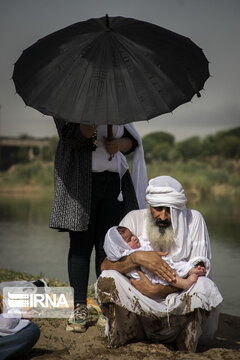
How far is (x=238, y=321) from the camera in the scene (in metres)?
5.30

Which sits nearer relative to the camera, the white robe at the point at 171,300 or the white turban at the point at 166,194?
the white robe at the point at 171,300

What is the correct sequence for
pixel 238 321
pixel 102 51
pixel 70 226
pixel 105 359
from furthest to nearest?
1. pixel 238 321
2. pixel 70 226
3. pixel 102 51
4. pixel 105 359

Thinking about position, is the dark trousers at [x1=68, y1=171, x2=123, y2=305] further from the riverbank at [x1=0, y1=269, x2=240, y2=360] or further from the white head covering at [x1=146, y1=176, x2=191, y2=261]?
the white head covering at [x1=146, y1=176, x2=191, y2=261]

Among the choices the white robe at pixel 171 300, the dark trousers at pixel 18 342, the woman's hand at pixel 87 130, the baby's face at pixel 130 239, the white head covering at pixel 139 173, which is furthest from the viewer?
the white head covering at pixel 139 173

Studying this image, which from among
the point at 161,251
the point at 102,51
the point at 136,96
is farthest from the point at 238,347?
the point at 102,51

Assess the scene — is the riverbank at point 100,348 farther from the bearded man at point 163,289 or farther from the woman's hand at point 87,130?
the woman's hand at point 87,130

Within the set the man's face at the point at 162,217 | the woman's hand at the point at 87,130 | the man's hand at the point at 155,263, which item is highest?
the woman's hand at the point at 87,130

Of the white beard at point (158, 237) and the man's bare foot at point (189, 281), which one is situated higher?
the white beard at point (158, 237)

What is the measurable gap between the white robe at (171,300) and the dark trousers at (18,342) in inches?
17.8

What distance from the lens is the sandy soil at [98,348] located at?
3.70 m

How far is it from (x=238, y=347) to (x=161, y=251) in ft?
3.14

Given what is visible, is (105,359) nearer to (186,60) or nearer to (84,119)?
(84,119)

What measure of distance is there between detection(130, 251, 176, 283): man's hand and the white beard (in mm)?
98

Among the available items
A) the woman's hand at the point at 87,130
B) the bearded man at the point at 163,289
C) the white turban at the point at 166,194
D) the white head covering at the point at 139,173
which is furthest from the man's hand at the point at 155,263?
the woman's hand at the point at 87,130
